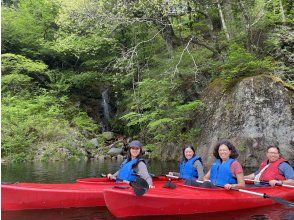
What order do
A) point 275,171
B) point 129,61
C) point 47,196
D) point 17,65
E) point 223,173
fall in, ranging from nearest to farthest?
1. point 47,196
2. point 223,173
3. point 275,171
4. point 129,61
5. point 17,65

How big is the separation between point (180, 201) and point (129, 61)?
10.1 meters

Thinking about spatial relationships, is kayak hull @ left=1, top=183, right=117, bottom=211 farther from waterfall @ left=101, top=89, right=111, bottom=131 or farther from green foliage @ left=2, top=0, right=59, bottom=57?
green foliage @ left=2, top=0, right=59, bottom=57

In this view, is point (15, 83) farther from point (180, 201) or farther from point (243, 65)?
point (180, 201)

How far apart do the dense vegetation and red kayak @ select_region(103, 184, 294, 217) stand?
9.03m

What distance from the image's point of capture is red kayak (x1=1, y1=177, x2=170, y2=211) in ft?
22.3

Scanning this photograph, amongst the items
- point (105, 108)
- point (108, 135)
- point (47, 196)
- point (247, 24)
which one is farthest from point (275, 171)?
point (105, 108)

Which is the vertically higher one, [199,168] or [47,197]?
[199,168]

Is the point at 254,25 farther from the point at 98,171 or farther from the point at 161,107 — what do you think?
the point at 98,171

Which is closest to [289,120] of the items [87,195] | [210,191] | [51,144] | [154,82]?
[154,82]

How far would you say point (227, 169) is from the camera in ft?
22.9

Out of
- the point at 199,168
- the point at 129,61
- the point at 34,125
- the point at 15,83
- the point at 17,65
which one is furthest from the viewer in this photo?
the point at 15,83

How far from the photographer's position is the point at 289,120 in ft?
47.2

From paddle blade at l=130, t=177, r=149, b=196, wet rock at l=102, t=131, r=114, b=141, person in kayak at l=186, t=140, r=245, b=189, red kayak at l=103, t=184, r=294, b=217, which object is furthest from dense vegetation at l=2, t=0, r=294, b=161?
paddle blade at l=130, t=177, r=149, b=196

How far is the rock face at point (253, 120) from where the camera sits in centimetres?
1417
